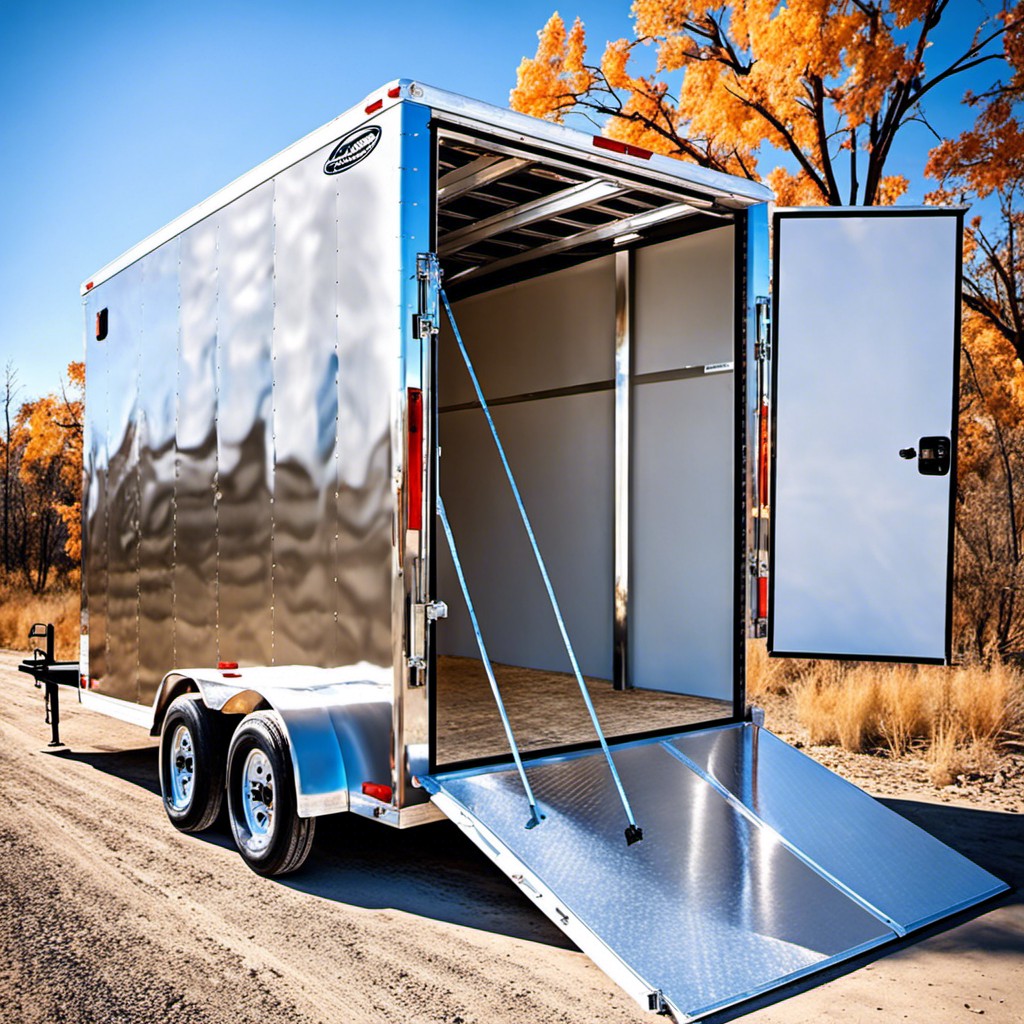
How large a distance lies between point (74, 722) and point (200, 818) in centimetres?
399

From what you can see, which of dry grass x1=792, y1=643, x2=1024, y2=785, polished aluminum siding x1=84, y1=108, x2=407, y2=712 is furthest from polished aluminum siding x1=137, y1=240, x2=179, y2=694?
dry grass x1=792, y1=643, x2=1024, y2=785

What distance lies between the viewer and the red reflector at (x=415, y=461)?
3972 mm

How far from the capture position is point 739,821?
4.31m

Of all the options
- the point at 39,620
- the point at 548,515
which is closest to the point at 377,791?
the point at 548,515

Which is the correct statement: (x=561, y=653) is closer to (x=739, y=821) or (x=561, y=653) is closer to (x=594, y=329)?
(x=594, y=329)

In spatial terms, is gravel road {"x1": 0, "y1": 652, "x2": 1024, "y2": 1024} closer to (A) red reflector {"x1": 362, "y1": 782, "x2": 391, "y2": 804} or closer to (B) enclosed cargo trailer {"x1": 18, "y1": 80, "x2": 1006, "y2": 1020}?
(B) enclosed cargo trailer {"x1": 18, "y1": 80, "x2": 1006, "y2": 1020}

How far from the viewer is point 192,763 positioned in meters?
5.09

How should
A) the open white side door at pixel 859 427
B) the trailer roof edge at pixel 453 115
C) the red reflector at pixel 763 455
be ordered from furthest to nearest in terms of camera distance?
1. the open white side door at pixel 859 427
2. the red reflector at pixel 763 455
3. the trailer roof edge at pixel 453 115

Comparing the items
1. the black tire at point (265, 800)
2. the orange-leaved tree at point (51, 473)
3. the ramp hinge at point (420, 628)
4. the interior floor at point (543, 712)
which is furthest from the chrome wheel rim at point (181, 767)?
the orange-leaved tree at point (51, 473)

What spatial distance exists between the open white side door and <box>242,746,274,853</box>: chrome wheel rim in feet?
8.36

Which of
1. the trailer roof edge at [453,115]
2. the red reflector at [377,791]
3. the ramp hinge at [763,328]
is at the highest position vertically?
the trailer roof edge at [453,115]

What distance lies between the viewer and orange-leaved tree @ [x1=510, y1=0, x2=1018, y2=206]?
31.4 feet

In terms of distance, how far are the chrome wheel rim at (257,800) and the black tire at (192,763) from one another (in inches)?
13.9

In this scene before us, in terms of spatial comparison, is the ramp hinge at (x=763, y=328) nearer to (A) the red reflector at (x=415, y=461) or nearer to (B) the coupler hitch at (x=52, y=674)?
(A) the red reflector at (x=415, y=461)
